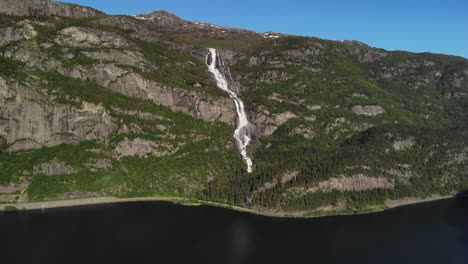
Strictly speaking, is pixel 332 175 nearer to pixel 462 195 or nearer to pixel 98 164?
pixel 462 195

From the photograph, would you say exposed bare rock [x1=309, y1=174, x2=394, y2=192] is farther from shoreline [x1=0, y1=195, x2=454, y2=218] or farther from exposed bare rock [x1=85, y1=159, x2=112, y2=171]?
exposed bare rock [x1=85, y1=159, x2=112, y2=171]

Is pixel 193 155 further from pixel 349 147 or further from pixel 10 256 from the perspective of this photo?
pixel 10 256

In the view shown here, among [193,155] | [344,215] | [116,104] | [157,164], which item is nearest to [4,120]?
[116,104]

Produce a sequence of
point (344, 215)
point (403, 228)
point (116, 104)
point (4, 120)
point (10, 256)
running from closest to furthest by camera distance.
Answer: point (10, 256) → point (403, 228) → point (344, 215) → point (4, 120) → point (116, 104)

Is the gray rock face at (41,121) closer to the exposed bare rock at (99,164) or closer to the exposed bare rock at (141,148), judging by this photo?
the exposed bare rock at (141,148)

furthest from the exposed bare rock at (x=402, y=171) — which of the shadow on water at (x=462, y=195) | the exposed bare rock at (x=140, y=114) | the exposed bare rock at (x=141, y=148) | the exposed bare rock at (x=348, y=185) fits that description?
the exposed bare rock at (x=140, y=114)

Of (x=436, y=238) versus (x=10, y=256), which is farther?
(x=436, y=238)
